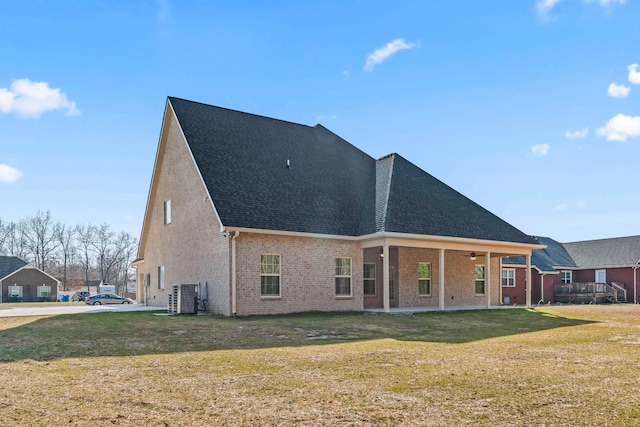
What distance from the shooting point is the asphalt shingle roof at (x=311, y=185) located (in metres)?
18.6

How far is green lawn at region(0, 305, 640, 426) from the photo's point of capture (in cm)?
523

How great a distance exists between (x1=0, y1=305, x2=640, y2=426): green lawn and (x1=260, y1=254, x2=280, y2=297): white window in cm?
404

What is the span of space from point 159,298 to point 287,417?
20.6 m

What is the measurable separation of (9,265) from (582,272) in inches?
2332

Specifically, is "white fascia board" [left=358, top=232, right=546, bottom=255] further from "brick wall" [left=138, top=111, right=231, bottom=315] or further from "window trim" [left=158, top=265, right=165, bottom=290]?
"window trim" [left=158, top=265, right=165, bottom=290]

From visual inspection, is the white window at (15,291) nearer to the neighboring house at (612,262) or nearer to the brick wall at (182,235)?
the brick wall at (182,235)

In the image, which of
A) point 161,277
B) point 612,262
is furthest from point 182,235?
point 612,262

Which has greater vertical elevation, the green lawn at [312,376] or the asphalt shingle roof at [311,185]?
the asphalt shingle roof at [311,185]

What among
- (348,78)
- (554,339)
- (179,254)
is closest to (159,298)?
(179,254)

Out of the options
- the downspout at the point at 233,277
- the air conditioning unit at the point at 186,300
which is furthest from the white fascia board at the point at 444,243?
the air conditioning unit at the point at 186,300

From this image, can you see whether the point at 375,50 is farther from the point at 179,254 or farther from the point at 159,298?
the point at 159,298

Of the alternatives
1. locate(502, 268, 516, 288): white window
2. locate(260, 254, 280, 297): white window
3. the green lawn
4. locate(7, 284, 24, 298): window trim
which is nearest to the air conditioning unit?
locate(260, 254, 280, 297): white window

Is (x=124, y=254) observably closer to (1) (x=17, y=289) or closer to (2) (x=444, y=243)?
(1) (x=17, y=289)

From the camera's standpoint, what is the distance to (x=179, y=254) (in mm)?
21406
